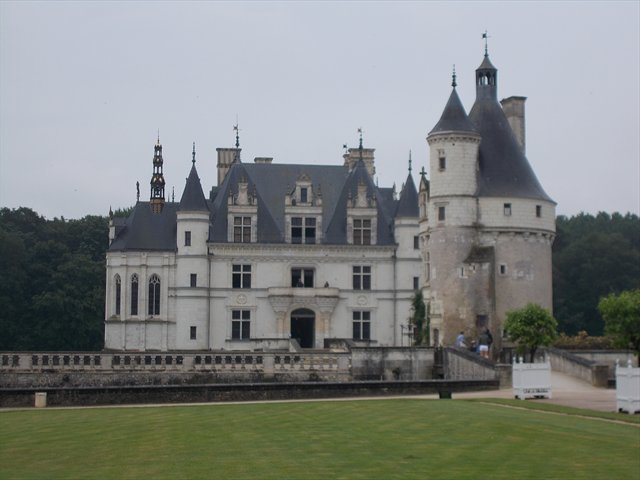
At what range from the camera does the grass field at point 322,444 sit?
1741 cm

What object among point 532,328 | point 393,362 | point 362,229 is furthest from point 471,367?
point 362,229

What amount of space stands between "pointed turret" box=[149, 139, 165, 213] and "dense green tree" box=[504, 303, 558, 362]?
2543 cm

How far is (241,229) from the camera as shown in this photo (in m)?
58.7

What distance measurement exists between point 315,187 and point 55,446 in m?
41.0

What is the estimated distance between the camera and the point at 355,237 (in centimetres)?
5941

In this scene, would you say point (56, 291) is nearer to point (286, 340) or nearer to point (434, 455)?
point (286, 340)

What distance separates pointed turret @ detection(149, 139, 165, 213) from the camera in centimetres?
6084

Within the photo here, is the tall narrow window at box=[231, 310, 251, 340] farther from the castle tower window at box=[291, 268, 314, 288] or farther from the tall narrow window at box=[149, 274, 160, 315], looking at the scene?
the tall narrow window at box=[149, 274, 160, 315]

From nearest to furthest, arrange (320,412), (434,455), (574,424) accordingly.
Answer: (434,455)
(574,424)
(320,412)

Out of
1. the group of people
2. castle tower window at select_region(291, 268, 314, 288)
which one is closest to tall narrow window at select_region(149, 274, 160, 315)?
castle tower window at select_region(291, 268, 314, 288)

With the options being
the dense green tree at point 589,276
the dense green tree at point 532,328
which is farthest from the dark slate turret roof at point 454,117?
the dense green tree at point 589,276

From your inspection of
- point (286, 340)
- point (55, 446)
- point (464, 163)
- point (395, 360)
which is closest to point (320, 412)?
point (55, 446)

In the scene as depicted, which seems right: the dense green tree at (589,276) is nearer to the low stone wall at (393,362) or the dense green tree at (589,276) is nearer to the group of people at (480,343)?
the group of people at (480,343)

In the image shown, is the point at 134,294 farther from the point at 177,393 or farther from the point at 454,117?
the point at 177,393
